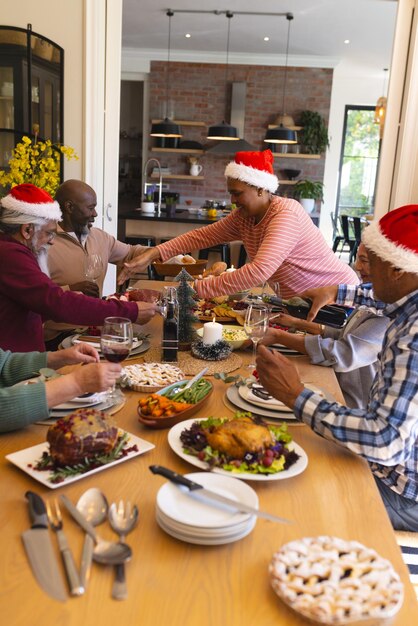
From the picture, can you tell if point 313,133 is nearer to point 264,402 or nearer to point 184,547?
point 264,402

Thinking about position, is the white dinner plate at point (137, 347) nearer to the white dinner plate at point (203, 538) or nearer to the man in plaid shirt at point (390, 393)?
the man in plaid shirt at point (390, 393)

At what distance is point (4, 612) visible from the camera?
832mm

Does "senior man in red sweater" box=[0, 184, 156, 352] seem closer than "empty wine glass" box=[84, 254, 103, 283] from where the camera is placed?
Yes

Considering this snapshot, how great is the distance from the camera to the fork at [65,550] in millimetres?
872

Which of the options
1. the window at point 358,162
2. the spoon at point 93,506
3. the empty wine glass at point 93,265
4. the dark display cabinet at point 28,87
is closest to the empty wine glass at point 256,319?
the spoon at point 93,506

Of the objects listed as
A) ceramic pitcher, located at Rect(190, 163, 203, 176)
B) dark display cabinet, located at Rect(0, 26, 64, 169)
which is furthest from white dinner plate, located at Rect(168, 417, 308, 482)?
ceramic pitcher, located at Rect(190, 163, 203, 176)

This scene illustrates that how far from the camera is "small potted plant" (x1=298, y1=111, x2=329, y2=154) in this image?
9.62 metres

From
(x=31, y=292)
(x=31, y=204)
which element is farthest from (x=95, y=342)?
(x=31, y=204)

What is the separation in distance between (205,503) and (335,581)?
0.89 feet

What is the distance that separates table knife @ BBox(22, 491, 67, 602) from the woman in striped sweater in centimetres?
148

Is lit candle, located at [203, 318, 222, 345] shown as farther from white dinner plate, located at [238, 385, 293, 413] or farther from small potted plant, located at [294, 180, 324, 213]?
small potted plant, located at [294, 180, 324, 213]

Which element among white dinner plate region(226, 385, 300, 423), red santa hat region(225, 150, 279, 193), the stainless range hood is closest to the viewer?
white dinner plate region(226, 385, 300, 423)

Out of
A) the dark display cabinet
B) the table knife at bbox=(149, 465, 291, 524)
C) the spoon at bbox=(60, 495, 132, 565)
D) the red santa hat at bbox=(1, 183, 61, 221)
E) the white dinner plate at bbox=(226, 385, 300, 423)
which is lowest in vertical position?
the white dinner plate at bbox=(226, 385, 300, 423)

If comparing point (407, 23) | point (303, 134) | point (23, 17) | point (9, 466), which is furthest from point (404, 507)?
point (303, 134)
